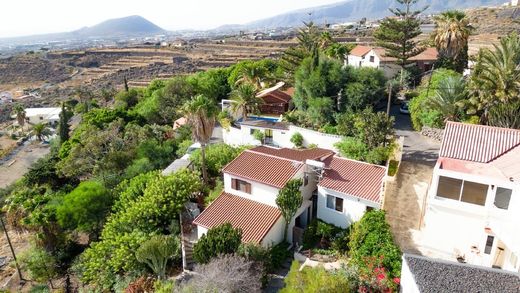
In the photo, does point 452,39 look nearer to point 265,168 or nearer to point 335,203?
point 335,203

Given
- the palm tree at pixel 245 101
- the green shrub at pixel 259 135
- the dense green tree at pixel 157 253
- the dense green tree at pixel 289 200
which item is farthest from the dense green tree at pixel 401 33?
the dense green tree at pixel 157 253

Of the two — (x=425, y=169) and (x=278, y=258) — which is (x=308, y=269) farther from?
(x=425, y=169)

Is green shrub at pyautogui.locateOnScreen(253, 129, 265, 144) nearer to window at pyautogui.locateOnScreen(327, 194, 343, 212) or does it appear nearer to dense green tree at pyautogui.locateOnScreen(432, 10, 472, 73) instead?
window at pyautogui.locateOnScreen(327, 194, 343, 212)

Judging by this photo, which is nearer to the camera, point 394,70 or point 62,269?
point 62,269

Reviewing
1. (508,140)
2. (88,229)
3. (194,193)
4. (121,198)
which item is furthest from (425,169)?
(88,229)

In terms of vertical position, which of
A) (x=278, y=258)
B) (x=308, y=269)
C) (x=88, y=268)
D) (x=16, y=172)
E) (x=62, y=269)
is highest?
(x=308, y=269)

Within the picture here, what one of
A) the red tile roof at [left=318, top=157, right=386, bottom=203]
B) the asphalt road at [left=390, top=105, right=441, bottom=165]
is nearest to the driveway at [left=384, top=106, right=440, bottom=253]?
the asphalt road at [left=390, top=105, right=441, bottom=165]

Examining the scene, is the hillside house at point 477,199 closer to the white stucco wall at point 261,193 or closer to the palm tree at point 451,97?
the white stucco wall at point 261,193
